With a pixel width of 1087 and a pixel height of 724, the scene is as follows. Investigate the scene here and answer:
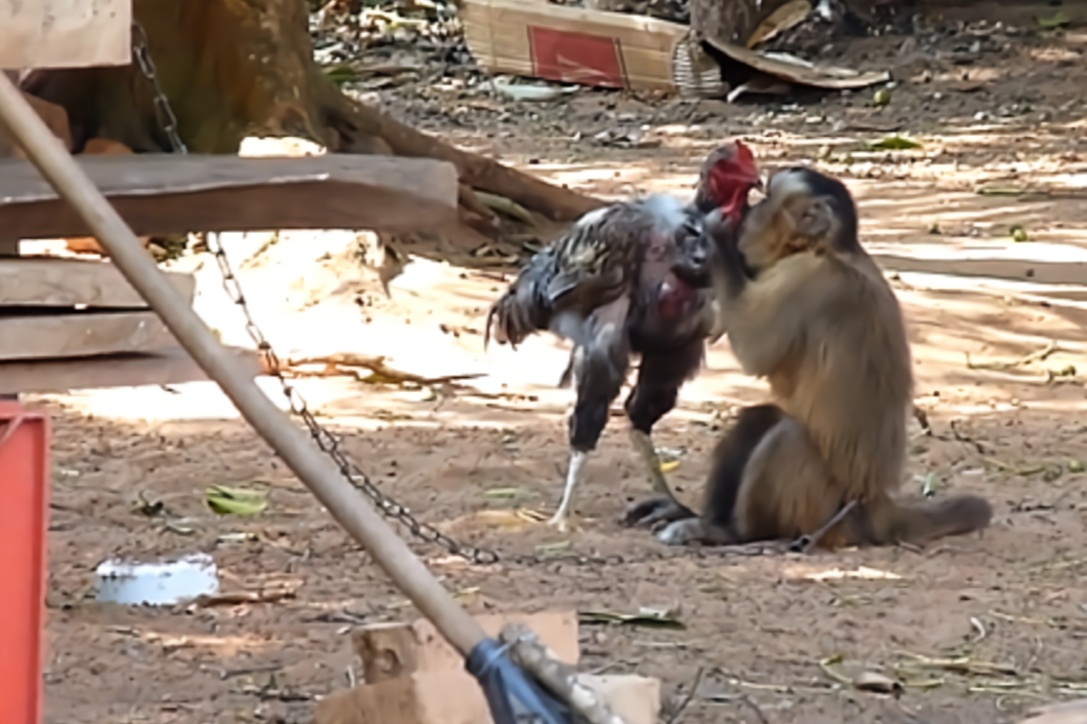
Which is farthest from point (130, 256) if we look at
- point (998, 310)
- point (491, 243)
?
point (491, 243)

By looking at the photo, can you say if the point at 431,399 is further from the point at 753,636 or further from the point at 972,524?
the point at 753,636

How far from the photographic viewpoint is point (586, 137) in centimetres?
1577

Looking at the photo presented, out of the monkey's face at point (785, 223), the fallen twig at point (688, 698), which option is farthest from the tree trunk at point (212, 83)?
the fallen twig at point (688, 698)

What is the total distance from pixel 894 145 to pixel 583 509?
29.5ft

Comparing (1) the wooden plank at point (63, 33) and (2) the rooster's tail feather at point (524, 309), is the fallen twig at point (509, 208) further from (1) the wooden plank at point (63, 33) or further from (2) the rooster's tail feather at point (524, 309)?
(1) the wooden plank at point (63, 33)

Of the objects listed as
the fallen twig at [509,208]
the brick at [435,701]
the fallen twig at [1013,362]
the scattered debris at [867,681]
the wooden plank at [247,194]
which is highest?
the wooden plank at [247,194]

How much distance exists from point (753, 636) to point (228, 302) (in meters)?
4.73

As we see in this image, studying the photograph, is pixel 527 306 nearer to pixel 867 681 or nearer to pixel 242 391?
pixel 867 681

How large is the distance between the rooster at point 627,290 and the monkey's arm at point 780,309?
140 millimetres

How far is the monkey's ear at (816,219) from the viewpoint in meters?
6.13

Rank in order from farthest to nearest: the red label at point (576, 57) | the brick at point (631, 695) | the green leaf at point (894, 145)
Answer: the red label at point (576, 57), the green leaf at point (894, 145), the brick at point (631, 695)

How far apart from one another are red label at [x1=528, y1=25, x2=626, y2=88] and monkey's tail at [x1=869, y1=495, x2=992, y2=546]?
11778mm

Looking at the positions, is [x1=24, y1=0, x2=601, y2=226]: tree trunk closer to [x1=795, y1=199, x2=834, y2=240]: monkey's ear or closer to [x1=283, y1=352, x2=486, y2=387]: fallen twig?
[x1=283, y1=352, x2=486, y2=387]: fallen twig

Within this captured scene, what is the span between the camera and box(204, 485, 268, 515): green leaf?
650 cm
